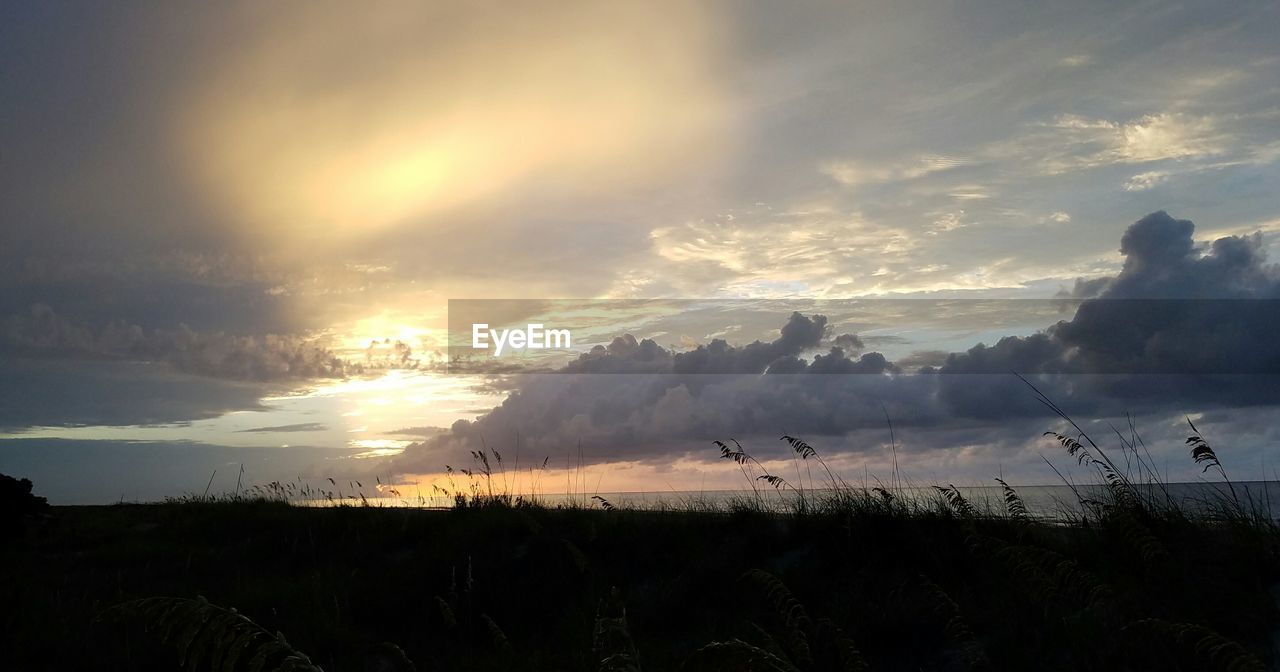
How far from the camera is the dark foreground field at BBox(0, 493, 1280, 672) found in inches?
281

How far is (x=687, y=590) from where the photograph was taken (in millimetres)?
9992

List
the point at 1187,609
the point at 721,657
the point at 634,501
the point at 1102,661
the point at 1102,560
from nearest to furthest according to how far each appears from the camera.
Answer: the point at 1102,661 → the point at 1187,609 → the point at 721,657 → the point at 1102,560 → the point at 634,501

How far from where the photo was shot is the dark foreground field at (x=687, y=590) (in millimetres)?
7129

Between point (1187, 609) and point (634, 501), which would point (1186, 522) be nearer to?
point (1187, 609)

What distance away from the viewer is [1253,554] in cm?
791

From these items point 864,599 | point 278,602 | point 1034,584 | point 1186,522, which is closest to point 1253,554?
point 1186,522

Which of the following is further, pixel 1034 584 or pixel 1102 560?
pixel 1102 560

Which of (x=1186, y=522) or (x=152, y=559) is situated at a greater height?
(x=1186, y=522)

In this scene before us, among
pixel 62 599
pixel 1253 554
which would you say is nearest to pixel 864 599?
pixel 1253 554

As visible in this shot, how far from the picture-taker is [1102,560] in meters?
8.61

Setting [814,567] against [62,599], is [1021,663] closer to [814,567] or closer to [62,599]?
[814,567]

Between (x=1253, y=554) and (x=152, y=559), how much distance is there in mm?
15359

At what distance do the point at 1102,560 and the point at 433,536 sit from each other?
951 centimetres

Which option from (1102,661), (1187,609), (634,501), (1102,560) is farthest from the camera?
(634,501)
